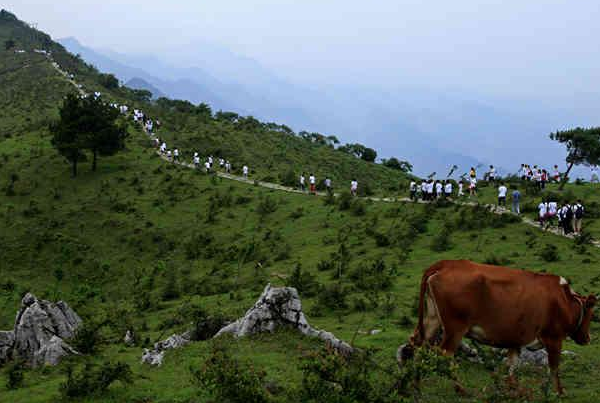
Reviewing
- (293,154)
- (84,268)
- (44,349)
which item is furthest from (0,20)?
(44,349)

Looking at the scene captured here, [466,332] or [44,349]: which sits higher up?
[466,332]

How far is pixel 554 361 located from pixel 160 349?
487 inches

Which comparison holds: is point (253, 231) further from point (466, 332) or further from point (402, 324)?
point (466, 332)

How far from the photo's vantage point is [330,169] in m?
80.0

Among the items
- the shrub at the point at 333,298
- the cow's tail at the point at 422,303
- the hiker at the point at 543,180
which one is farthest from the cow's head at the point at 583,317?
the hiker at the point at 543,180

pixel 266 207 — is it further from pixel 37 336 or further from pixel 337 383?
pixel 337 383

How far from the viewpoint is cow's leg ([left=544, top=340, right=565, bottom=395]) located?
11594 mm

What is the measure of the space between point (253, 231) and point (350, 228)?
838 centimetres

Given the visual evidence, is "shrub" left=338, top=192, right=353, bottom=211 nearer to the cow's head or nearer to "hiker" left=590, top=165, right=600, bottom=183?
"hiker" left=590, top=165, right=600, bottom=183

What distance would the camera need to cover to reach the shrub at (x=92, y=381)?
509 inches

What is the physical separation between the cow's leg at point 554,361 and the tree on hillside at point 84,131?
50.4m

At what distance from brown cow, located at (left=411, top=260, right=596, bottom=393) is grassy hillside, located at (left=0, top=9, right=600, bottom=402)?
1.33 metres

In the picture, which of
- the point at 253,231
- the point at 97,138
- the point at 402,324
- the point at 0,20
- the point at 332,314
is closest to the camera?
the point at 402,324

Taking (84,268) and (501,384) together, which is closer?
(501,384)
